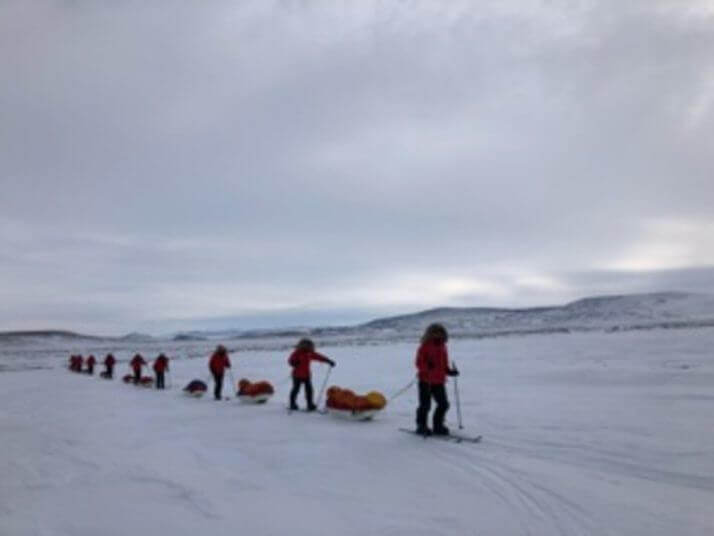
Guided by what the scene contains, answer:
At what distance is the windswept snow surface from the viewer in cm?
568

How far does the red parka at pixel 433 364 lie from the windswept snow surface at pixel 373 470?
979 millimetres

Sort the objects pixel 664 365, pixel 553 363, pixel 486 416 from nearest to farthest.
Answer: pixel 486 416 < pixel 664 365 < pixel 553 363

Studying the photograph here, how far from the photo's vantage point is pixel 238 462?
8.50m

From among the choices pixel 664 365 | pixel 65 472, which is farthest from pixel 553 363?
pixel 65 472

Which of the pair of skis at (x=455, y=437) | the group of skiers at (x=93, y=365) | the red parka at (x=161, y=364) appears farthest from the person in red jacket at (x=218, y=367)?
the group of skiers at (x=93, y=365)

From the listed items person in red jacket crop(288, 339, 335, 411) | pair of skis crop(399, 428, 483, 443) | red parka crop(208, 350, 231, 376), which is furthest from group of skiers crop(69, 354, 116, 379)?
pair of skis crop(399, 428, 483, 443)

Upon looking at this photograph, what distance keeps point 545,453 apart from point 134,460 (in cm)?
545

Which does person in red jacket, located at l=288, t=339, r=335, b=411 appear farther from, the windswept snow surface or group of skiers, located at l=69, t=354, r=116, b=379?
group of skiers, located at l=69, t=354, r=116, b=379

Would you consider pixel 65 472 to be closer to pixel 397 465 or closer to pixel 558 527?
pixel 397 465

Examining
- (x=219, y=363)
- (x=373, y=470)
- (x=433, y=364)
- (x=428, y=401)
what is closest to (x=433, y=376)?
(x=433, y=364)

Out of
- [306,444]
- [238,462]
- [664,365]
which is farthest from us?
[664,365]

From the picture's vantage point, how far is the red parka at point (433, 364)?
10141mm

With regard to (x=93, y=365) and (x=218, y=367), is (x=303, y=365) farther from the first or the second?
(x=93, y=365)

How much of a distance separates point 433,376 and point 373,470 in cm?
258
